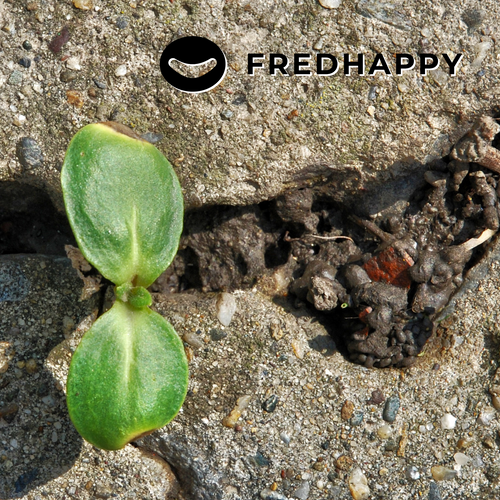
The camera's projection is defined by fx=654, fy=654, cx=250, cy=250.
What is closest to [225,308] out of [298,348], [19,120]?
[298,348]

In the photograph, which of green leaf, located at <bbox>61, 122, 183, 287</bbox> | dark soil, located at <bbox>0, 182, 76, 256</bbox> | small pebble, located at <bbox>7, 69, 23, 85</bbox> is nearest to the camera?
green leaf, located at <bbox>61, 122, 183, 287</bbox>

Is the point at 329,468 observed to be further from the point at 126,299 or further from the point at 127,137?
the point at 127,137

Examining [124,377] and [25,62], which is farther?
[25,62]

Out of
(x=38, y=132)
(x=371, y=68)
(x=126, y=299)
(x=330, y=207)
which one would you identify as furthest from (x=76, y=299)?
(x=371, y=68)

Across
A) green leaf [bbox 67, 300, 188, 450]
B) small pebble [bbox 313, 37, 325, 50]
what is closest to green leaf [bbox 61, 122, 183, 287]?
green leaf [bbox 67, 300, 188, 450]

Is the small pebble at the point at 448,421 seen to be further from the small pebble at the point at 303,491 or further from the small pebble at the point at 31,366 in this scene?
the small pebble at the point at 31,366

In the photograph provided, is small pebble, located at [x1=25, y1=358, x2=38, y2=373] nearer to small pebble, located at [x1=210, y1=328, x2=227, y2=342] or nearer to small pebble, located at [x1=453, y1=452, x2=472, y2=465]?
small pebble, located at [x1=210, y1=328, x2=227, y2=342]

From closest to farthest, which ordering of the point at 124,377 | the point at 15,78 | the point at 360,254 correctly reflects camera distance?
1. the point at 124,377
2. the point at 15,78
3. the point at 360,254

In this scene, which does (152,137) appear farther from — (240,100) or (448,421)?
(448,421)
